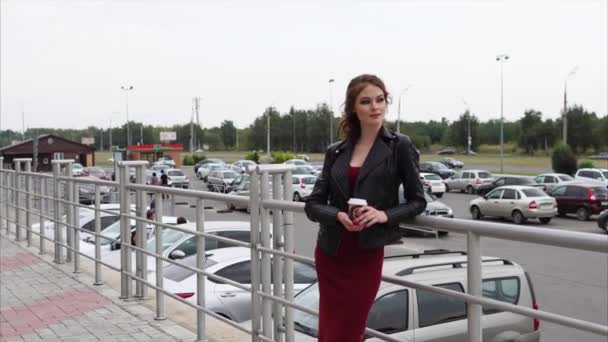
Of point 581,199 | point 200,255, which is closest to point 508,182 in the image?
point 581,199

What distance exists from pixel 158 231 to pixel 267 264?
1.97 metres

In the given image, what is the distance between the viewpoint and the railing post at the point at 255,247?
439cm

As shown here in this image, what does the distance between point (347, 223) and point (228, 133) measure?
15055cm

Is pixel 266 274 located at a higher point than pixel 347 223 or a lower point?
lower

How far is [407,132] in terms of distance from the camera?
11256 cm

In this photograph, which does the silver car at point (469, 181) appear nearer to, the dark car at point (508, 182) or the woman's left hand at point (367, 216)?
the dark car at point (508, 182)

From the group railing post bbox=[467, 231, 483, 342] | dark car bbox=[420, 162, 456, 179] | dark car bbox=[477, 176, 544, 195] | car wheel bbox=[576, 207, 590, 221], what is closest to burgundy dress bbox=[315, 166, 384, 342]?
railing post bbox=[467, 231, 483, 342]

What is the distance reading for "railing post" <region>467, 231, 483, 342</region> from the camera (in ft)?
9.10

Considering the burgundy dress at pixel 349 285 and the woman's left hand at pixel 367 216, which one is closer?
the woman's left hand at pixel 367 216

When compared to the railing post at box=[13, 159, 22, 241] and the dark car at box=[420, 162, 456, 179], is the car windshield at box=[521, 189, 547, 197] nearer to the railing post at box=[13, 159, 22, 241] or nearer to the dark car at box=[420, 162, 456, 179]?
the railing post at box=[13, 159, 22, 241]

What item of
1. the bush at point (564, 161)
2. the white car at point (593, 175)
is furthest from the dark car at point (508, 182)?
the bush at point (564, 161)

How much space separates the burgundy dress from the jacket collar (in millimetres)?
39

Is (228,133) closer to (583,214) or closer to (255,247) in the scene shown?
(583,214)

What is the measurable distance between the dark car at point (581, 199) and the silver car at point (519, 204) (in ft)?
5.15
